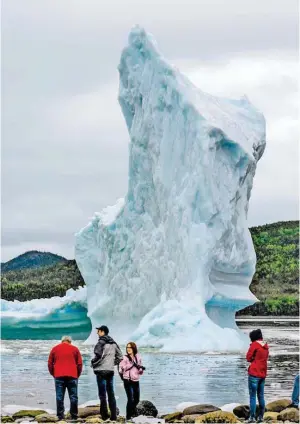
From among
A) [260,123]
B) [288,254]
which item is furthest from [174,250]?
[288,254]

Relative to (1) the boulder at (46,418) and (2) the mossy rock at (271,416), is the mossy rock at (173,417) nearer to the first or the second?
(2) the mossy rock at (271,416)

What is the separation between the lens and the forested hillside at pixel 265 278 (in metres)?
50.2

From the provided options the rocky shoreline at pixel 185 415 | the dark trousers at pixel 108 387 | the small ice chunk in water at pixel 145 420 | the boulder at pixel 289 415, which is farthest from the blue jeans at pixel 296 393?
the dark trousers at pixel 108 387

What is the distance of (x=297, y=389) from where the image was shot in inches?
453

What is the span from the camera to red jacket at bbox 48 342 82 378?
405 inches

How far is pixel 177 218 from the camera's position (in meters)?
23.2

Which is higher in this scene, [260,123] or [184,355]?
[260,123]

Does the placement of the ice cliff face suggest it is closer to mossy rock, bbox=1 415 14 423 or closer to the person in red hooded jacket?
mossy rock, bbox=1 415 14 423

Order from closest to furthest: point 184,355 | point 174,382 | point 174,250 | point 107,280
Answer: point 174,382
point 184,355
point 174,250
point 107,280

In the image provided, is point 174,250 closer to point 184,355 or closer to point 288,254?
point 184,355

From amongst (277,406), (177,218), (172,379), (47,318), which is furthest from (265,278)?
(277,406)

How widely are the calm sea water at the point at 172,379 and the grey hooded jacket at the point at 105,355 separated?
8.36 ft

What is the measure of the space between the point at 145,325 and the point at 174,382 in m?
5.49

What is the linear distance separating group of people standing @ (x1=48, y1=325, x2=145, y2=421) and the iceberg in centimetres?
1960
